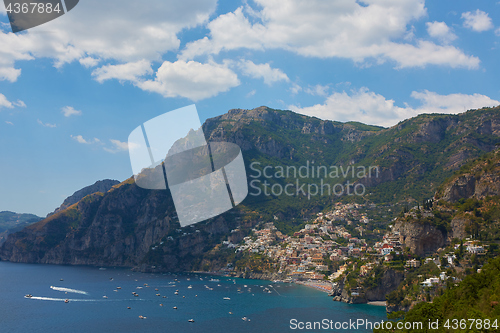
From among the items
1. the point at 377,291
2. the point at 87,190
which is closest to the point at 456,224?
the point at 377,291

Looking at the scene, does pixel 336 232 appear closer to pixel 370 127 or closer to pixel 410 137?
pixel 410 137

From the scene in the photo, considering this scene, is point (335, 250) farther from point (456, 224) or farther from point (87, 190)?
point (87, 190)

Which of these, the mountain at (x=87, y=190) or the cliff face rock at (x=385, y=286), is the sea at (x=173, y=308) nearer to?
the cliff face rock at (x=385, y=286)

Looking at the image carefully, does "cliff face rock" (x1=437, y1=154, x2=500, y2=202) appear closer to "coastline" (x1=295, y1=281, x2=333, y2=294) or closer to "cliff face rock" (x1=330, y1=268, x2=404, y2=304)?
"cliff face rock" (x1=330, y1=268, x2=404, y2=304)

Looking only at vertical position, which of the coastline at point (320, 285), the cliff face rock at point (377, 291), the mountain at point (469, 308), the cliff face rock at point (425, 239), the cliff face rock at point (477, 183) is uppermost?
the cliff face rock at point (477, 183)

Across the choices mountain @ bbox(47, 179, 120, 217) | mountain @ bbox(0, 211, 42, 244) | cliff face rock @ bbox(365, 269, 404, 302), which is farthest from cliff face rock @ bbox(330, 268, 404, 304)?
mountain @ bbox(0, 211, 42, 244)

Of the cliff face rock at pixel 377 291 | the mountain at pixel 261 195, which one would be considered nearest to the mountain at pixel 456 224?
the cliff face rock at pixel 377 291
